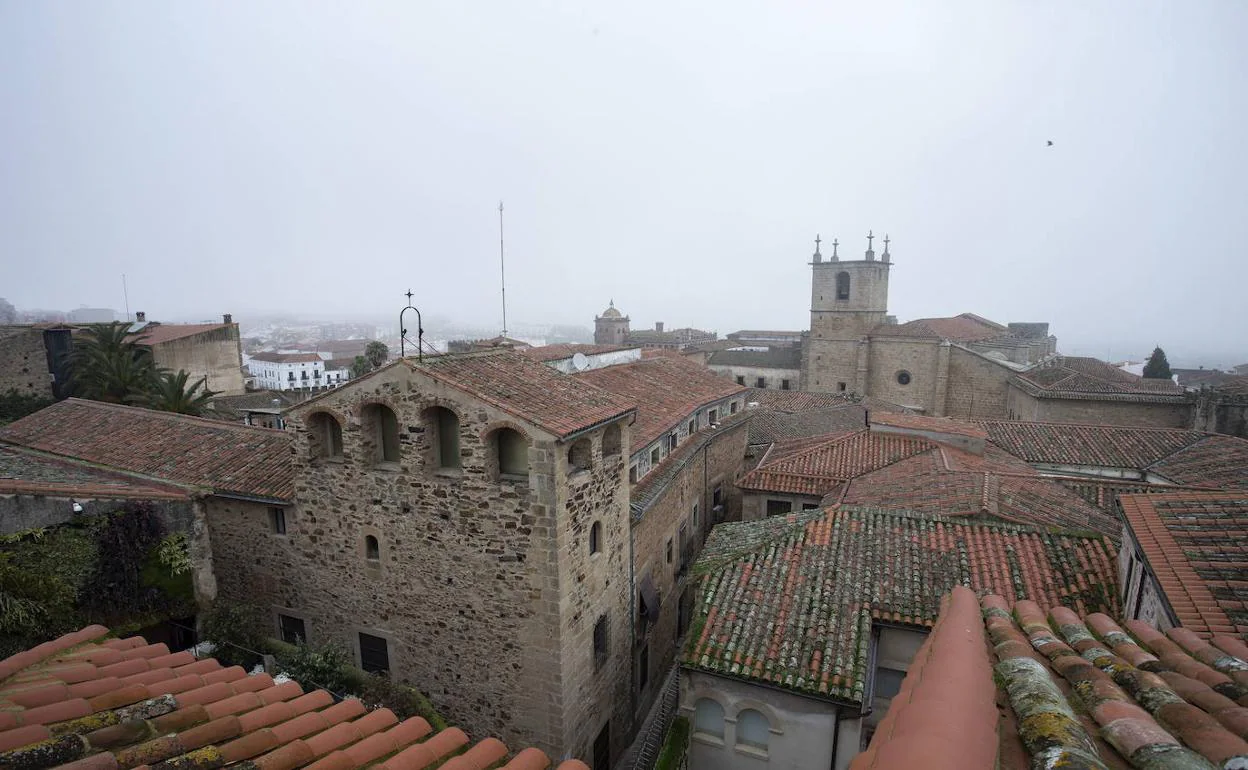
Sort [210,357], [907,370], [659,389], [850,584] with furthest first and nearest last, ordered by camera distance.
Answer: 1. [907,370]
2. [210,357]
3. [659,389]
4. [850,584]

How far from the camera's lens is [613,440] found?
12.1 meters

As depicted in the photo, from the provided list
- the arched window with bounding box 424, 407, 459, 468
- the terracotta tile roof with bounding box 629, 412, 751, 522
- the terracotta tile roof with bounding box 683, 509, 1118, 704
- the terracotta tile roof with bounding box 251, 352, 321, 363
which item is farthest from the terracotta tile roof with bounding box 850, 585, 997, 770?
the terracotta tile roof with bounding box 251, 352, 321, 363

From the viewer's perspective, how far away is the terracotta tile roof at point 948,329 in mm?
40541

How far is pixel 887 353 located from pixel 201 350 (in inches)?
1770

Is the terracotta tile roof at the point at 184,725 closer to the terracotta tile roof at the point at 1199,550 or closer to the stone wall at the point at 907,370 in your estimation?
the terracotta tile roof at the point at 1199,550

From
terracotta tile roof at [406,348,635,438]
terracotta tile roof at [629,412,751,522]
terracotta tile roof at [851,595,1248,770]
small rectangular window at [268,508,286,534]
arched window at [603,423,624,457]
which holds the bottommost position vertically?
small rectangular window at [268,508,286,534]

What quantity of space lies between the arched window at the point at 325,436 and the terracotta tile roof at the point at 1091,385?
1246 inches

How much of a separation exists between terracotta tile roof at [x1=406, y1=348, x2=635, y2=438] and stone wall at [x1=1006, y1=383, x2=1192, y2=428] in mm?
27144

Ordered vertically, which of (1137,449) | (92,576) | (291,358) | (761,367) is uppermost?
(92,576)

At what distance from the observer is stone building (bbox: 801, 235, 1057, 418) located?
3800 centimetres

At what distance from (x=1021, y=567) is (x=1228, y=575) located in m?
2.89

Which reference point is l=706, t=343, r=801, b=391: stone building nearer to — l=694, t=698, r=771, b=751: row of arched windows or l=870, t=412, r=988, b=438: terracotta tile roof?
l=870, t=412, r=988, b=438: terracotta tile roof

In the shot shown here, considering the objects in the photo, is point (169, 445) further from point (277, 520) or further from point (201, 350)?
point (201, 350)

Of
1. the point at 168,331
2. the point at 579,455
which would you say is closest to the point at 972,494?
the point at 579,455
